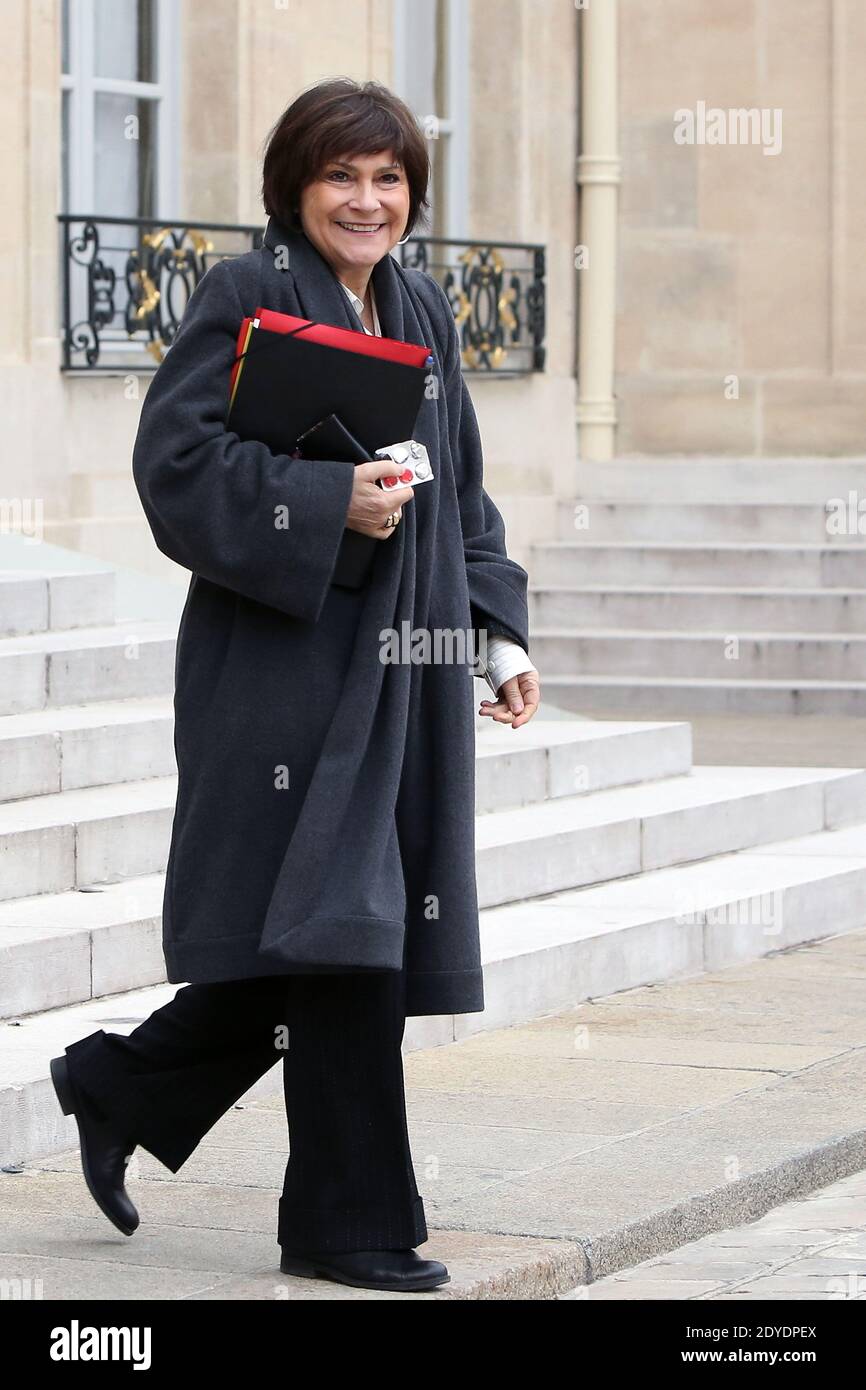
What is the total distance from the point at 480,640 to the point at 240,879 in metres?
0.61

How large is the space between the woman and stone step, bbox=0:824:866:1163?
3.57 ft

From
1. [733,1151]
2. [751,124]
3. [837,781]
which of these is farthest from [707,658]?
[733,1151]

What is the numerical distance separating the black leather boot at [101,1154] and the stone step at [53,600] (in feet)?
12.7

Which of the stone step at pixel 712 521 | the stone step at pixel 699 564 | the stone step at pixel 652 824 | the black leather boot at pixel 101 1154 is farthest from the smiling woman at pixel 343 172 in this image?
the stone step at pixel 712 521

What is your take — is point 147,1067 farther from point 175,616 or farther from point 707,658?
point 707,658

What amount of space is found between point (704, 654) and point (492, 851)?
20.3ft

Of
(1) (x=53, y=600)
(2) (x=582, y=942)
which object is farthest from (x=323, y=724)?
(1) (x=53, y=600)

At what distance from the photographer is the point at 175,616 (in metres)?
8.94

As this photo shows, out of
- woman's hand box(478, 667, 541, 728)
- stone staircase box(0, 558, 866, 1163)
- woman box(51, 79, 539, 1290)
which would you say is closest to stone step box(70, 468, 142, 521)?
stone staircase box(0, 558, 866, 1163)

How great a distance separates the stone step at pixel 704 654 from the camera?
12.9 m

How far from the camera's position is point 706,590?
1349 cm

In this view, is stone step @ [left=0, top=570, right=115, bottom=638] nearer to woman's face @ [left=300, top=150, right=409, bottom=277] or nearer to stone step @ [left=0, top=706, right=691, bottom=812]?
stone step @ [left=0, top=706, right=691, bottom=812]

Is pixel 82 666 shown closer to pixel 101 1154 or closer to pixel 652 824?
pixel 652 824

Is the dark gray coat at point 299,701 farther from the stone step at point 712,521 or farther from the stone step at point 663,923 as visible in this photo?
the stone step at point 712,521
